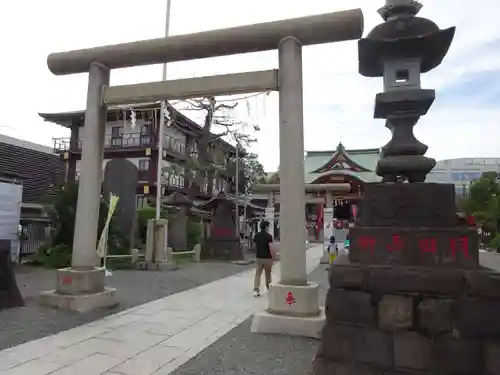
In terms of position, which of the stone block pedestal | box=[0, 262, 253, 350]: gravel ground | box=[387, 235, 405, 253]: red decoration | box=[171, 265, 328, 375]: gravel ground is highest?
box=[387, 235, 405, 253]: red decoration

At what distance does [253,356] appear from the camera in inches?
189

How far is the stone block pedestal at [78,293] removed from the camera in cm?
687

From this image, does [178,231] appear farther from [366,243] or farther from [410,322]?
[410,322]

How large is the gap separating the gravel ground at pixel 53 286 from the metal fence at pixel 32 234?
9.05 ft

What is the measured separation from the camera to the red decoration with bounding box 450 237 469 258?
3.79 m

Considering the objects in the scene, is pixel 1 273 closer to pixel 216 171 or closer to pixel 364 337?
pixel 364 337

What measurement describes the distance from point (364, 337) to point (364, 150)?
3545 cm

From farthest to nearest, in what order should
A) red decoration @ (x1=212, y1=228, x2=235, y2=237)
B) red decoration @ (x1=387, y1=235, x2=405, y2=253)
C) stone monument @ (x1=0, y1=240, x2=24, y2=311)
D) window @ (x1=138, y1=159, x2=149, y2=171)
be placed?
window @ (x1=138, y1=159, x2=149, y2=171) → red decoration @ (x1=212, y1=228, x2=235, y2=237) → stone monument @ (x1=0, y1=240, x2=24, y2=311) → red decoration @ (x1=387, y1=235, x2=405, y2=253)

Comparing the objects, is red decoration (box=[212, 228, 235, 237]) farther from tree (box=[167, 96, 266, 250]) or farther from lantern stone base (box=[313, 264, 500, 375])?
lantern stone base (box=[313, 264, 500, 375])

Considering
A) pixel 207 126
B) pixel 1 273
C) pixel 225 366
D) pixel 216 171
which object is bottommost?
pixel 225 366

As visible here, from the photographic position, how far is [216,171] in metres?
27.0

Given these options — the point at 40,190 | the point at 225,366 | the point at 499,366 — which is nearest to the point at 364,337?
the point at 499,366

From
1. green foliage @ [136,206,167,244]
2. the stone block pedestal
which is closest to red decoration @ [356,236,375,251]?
the stone block pedestal

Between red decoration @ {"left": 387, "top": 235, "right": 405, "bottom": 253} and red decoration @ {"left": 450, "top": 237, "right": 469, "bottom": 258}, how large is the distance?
46 centimetres
